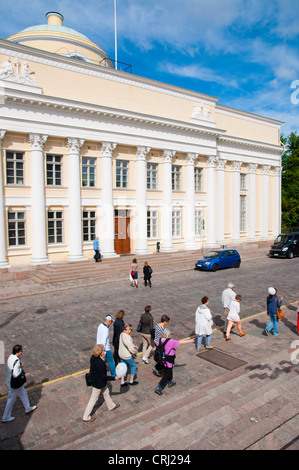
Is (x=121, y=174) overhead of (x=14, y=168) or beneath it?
overhead

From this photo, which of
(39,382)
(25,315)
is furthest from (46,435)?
(25,315)

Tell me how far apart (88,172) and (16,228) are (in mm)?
6205

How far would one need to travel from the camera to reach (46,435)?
5930 mm

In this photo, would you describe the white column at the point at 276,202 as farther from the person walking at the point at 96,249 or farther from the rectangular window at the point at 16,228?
the rectangular window at the point at 16,228

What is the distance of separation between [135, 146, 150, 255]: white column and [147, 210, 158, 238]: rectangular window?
105 centimetres

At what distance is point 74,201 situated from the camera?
22125 millimetres

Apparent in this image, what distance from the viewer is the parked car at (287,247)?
91.1 feet

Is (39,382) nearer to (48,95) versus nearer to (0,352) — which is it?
(0,352)

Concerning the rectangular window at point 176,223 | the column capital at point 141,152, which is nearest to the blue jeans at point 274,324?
the column capital at point 141,152

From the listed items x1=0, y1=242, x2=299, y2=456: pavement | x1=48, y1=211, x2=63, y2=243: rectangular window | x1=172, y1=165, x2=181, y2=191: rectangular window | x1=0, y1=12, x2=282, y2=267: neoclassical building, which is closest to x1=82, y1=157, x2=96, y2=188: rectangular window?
x1=0, y1=12, x2=282, y2=267: neoclassical building

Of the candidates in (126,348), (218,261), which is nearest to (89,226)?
(218,261)

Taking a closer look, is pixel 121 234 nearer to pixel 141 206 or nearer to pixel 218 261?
pixel 141 206

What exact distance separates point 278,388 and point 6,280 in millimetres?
16681

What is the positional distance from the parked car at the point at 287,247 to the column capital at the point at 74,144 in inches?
710
